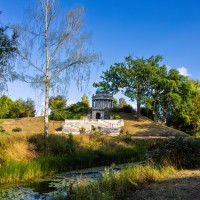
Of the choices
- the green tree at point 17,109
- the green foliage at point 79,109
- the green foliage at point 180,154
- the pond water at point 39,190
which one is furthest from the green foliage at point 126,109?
the pond water at point 39,190

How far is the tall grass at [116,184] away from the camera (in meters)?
7.57

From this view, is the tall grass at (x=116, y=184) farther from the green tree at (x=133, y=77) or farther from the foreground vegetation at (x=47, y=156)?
the green tree at (x=133, y=77)

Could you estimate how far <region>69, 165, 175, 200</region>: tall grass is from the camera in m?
7.57

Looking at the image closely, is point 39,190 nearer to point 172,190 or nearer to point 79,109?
point 172,190

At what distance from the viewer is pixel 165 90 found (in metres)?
56.7

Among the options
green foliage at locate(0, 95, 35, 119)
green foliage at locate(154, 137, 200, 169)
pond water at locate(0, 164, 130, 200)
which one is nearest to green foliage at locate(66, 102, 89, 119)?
green foliage at locate(0, 95, 35, 119)

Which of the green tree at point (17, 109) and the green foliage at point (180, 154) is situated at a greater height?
the green tree at point (17, 109)

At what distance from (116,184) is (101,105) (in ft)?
188

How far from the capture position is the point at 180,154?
1238 centimetres

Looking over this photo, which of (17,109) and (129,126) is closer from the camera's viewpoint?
(129,126)

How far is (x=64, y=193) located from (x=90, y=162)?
8.18m

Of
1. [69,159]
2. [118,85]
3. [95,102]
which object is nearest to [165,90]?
[118,85]

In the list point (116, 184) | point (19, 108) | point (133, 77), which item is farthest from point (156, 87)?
point (116, 184)

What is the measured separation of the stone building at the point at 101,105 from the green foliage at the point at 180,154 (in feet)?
164
